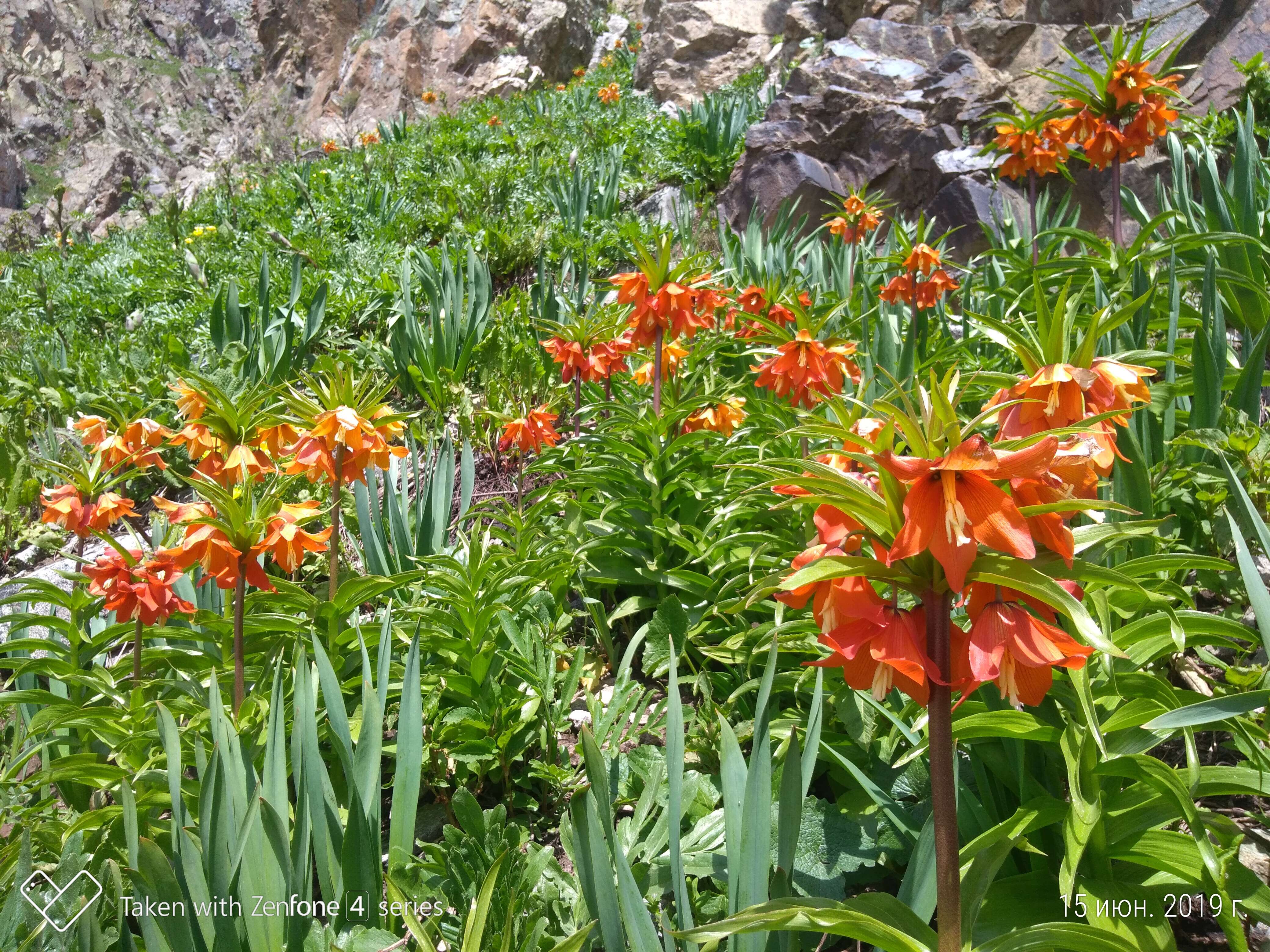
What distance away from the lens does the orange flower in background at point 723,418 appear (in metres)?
2.65

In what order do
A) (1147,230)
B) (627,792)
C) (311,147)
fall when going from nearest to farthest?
(627,792)
(1147,230)
(311,147)

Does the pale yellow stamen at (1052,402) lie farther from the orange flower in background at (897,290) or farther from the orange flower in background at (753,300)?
the orange flower in background at (897,290)

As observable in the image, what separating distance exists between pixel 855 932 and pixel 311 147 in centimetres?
1552

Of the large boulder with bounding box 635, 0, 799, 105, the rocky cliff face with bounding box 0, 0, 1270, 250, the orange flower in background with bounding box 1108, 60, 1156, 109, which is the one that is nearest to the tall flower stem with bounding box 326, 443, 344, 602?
the orange flower in background with bounding box 1108, 60, 1156, 109

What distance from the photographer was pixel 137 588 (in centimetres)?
175

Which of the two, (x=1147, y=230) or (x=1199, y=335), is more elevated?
(x=1147, y=230)

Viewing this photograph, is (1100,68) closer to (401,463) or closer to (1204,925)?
(401,463)

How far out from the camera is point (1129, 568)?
134 centimetres

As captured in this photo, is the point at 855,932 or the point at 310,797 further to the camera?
the point at 310,797

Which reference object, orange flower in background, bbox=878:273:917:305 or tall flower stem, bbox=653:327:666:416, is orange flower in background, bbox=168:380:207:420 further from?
orange flower in background, bbox=878:273:917:305

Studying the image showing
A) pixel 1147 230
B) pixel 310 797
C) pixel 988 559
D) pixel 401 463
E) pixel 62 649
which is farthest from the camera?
pixel 401 463

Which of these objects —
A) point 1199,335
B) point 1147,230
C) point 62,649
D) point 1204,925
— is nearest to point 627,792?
point 1204,925

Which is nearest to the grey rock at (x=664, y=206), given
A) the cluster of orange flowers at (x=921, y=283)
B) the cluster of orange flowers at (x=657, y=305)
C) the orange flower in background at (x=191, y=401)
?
the cluster of orange flowers at (x=921, y=283)

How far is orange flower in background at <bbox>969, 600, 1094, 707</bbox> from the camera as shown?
2.46 ft
